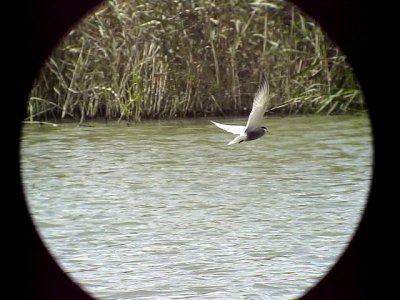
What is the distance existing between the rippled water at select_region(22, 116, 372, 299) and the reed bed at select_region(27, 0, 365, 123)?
0.75 feet

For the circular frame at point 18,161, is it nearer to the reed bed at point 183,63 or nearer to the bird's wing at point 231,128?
the bird's wing at point 231,128

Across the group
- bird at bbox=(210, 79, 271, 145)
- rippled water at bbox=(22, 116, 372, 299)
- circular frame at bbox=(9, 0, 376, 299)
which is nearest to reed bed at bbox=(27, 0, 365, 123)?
rippled water at bbox=(22, 116, 372, 299)

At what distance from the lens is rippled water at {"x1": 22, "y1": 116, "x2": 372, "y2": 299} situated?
5059 mm

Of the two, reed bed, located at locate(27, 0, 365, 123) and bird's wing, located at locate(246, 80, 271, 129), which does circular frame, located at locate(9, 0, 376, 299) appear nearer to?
bird's wing, located at locate(246, 80, 271, 129)

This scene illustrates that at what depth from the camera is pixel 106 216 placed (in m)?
6.62

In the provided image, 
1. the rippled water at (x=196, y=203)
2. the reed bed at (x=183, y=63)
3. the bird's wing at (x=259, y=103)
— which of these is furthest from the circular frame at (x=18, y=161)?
the reed bed at (x=183, y=63)

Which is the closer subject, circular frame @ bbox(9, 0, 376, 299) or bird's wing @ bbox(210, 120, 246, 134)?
circular frame @ bbox(9, 0, 376, 299)

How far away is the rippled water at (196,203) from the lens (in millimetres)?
5059

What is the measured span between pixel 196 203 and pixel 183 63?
2.94m

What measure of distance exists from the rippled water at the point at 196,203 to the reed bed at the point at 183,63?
0.23m

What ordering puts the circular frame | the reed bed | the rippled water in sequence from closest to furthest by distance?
the circular frame
the rippled water
the reed bed

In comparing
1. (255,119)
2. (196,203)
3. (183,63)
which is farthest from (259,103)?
(183,63)

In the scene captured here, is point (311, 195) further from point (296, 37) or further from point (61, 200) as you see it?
point (296, 37)

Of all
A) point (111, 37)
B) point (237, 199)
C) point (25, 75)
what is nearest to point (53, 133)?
point (111, 37)
